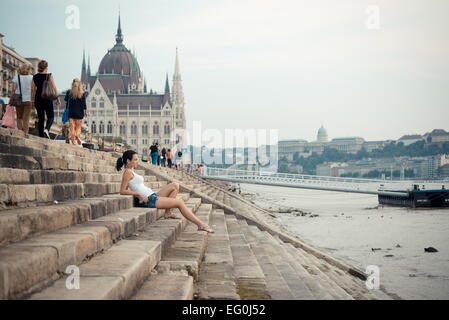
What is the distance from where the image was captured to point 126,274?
281 cm

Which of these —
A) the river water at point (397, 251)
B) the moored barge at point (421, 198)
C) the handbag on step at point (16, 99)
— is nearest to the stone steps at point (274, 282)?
the river water at point (397, 251)

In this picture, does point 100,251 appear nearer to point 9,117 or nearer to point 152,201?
point 152,201

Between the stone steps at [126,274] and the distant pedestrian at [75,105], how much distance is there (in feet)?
16.6

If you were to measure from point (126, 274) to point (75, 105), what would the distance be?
6923 millimetres

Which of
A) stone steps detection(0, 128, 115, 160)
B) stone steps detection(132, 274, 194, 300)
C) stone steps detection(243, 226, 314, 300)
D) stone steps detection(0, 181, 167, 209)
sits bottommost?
stone steps detection(243, 226, 314, 300)

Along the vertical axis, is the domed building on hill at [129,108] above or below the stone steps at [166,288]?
above

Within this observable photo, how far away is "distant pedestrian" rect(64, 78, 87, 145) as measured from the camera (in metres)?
8.86

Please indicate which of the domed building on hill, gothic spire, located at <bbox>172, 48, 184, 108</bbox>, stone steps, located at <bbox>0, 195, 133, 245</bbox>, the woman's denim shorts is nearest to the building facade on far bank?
the woman's denim shorts

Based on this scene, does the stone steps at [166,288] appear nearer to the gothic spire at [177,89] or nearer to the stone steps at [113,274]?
the stone steps at [113,274]

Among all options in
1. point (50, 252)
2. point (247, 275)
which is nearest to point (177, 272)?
point (247, 275)

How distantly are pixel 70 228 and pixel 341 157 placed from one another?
193428mm

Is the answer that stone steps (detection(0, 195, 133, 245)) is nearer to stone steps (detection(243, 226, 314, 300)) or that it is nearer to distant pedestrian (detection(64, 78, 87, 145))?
stone steps (detection(243, 226, 314, 300))

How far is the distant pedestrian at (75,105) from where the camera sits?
886 cm

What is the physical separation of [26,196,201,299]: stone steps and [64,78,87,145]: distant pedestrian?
5.05 meters
